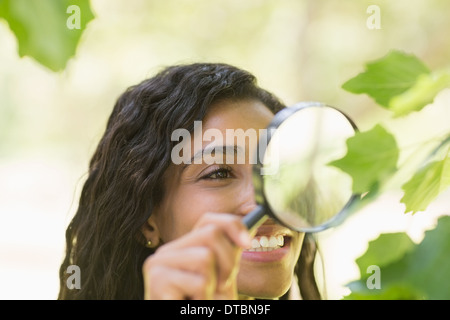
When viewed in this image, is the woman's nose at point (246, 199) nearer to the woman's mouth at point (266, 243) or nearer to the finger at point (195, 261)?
the woman's mouth at point (266, 243)

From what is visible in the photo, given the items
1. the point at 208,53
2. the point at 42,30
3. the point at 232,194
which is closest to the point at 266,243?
the point at 232,194

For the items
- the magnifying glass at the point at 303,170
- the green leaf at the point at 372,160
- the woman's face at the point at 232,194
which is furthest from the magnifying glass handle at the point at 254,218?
the woman's face at the point at 232,194

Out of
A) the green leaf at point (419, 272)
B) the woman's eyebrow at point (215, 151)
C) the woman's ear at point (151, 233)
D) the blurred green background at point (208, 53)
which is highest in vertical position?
the blurred green background at point (208, 53)

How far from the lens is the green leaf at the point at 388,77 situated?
1.37 ft

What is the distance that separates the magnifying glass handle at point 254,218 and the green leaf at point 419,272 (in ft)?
0.45

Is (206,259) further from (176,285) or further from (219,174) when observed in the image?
(219,174)

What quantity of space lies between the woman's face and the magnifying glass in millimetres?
172

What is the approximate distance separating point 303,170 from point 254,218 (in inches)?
13.1

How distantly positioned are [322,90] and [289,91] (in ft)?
0.82

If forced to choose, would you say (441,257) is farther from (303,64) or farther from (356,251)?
(303,64)

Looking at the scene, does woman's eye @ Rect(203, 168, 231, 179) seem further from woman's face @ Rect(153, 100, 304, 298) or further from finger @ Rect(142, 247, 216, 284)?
finger @ Rect(142, 247, 216, 284)

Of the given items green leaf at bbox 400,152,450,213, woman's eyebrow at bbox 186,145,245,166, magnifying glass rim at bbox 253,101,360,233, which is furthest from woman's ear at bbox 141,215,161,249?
green leaf at bbox 400,152,450,213
